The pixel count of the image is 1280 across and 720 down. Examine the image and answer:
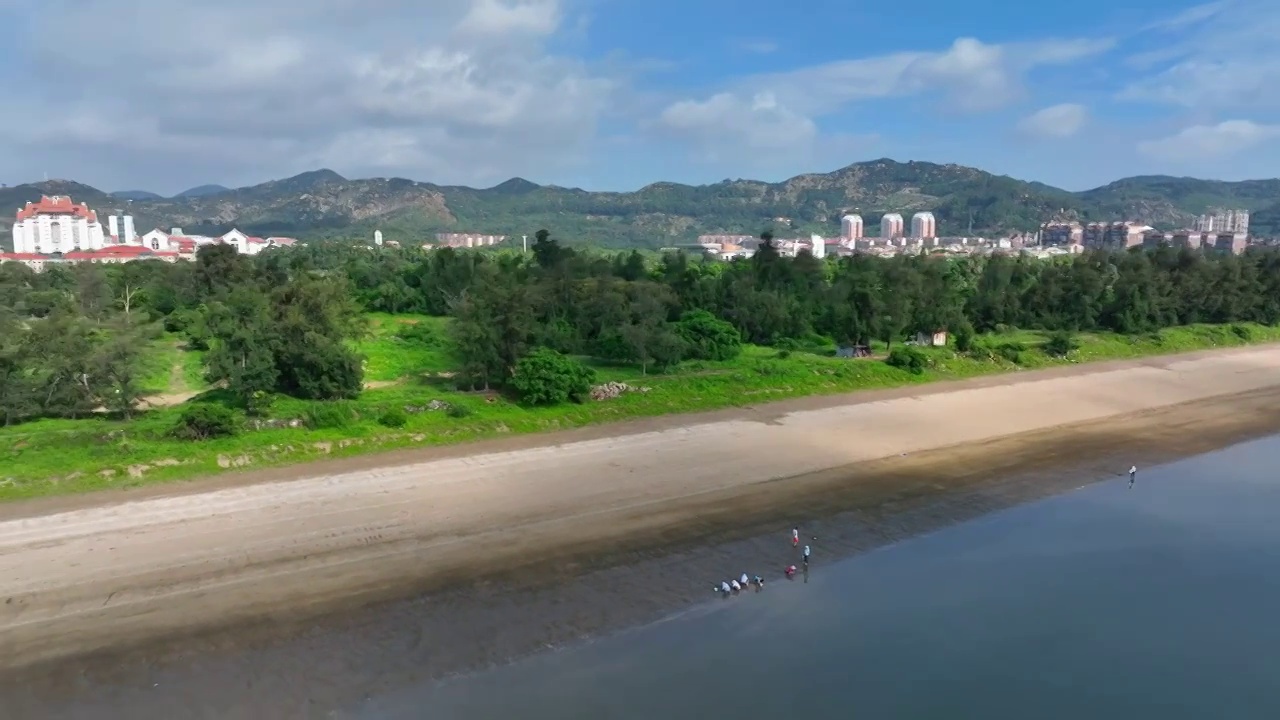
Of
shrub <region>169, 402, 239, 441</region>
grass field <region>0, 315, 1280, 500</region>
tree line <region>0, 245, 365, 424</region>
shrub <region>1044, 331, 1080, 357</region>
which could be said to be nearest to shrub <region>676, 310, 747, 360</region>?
grass field <region>0, 315, 1280, 500</region>

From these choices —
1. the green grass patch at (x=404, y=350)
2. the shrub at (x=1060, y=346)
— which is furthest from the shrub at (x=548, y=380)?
the shrub at (x=1060, y=346)

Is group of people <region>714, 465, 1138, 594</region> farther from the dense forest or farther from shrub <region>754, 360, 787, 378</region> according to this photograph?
shrub <region>754, 360, 787, 378</region>

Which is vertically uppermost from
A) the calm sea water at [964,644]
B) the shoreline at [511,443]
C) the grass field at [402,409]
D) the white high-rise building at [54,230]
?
the white high-rise building at [54,230]

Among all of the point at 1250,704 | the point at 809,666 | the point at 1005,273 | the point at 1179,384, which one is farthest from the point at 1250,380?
the point at 809,666

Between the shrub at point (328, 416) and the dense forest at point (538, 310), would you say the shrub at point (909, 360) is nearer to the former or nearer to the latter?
the dense forest at point (538, 310)

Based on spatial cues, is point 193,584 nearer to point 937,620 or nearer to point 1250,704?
point 937,620
